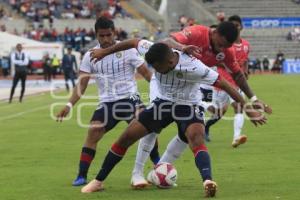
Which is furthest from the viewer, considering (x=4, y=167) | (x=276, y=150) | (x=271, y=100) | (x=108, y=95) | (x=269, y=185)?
(x=271, y=100)

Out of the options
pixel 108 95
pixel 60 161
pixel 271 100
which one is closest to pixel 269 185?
pixel 108 95

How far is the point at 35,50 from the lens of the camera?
5650 centimetres

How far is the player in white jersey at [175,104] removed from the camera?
9.59 metres

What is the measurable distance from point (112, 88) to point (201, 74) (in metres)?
1.96

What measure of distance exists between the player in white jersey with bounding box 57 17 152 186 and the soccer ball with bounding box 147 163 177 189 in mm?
988

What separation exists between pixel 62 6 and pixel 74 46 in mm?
7941

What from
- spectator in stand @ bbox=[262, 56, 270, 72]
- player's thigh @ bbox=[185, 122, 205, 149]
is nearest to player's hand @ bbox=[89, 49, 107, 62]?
player's thigh @ bbox=[185, 122, 205, 149]

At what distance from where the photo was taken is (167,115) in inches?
400

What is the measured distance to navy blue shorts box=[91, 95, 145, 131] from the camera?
437 inches

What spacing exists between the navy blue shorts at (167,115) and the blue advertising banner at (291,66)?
53038 millimetres

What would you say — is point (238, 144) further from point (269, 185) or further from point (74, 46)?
point (74, 46)

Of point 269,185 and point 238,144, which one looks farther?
point 238,144

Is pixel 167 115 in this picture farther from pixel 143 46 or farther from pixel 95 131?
pixel 95 131

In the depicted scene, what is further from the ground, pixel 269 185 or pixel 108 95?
pixel 108 95
